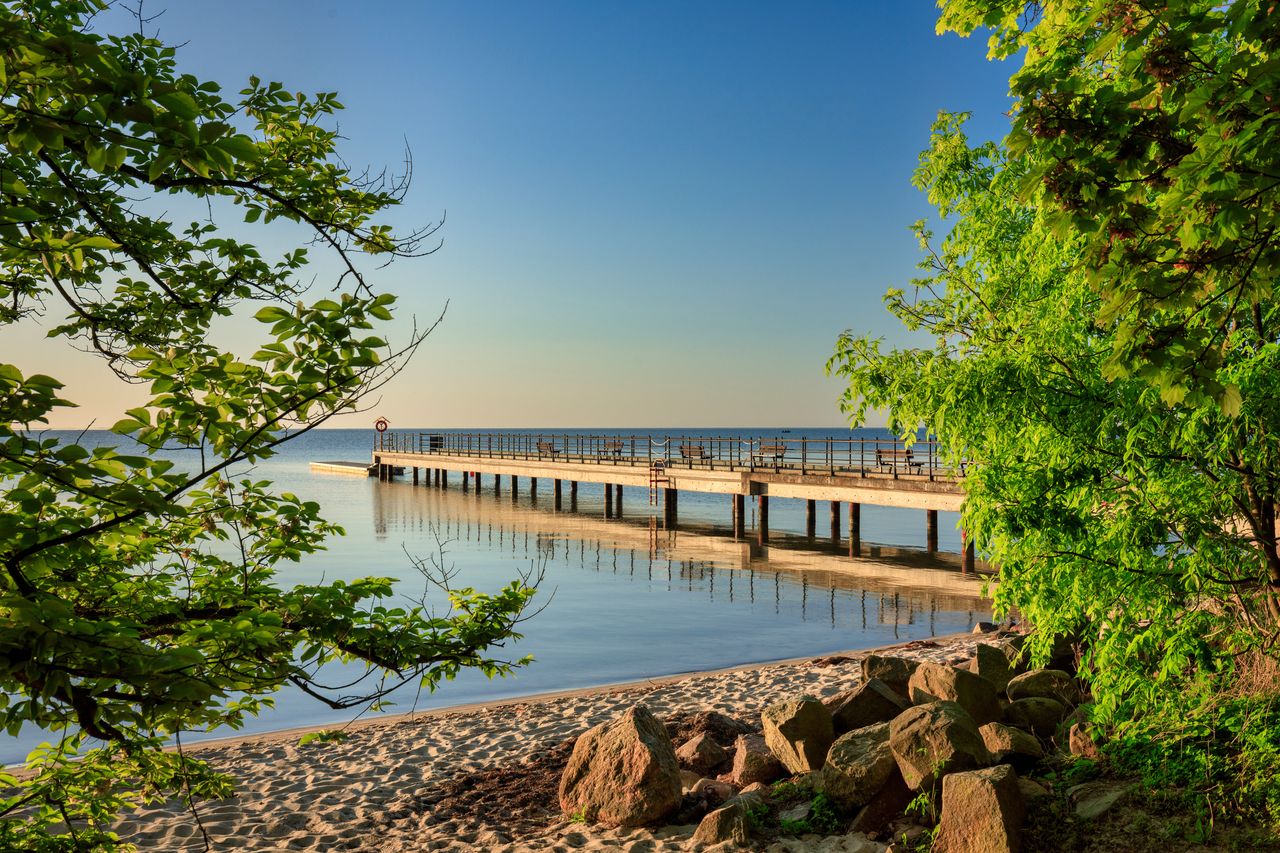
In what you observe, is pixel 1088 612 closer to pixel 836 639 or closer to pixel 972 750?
pixel 972 750

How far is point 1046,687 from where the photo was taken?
8250 millimetres

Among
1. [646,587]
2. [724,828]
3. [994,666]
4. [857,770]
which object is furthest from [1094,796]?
[646,587]

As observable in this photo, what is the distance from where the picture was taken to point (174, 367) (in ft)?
9.92

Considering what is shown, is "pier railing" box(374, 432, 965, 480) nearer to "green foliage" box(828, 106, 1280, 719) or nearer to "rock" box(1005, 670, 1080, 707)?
"rock" box(1005, 670, 1080, 707)

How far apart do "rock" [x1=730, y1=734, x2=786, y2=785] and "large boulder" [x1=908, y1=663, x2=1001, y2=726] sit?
142 centimetres

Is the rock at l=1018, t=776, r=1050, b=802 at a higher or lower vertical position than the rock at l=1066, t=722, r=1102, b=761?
lower

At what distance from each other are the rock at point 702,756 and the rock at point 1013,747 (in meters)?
2.92

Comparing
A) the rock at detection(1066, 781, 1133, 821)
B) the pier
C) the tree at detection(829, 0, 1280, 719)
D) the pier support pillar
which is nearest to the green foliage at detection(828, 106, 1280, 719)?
the tree at detection(829, 0, 1280, 719)

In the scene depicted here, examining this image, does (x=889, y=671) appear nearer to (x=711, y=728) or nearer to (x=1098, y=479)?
(x=711, y=728)

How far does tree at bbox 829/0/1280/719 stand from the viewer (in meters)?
3.17

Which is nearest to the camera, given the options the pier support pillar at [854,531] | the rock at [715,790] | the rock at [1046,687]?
the rock at [715,790]

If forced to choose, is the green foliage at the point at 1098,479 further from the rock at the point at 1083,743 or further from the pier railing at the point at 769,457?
the pier railing at the point at 769,457

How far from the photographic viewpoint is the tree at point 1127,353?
125 inches

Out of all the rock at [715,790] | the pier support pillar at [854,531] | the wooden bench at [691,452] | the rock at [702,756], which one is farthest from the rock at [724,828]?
the wooden bench at [691,452]
